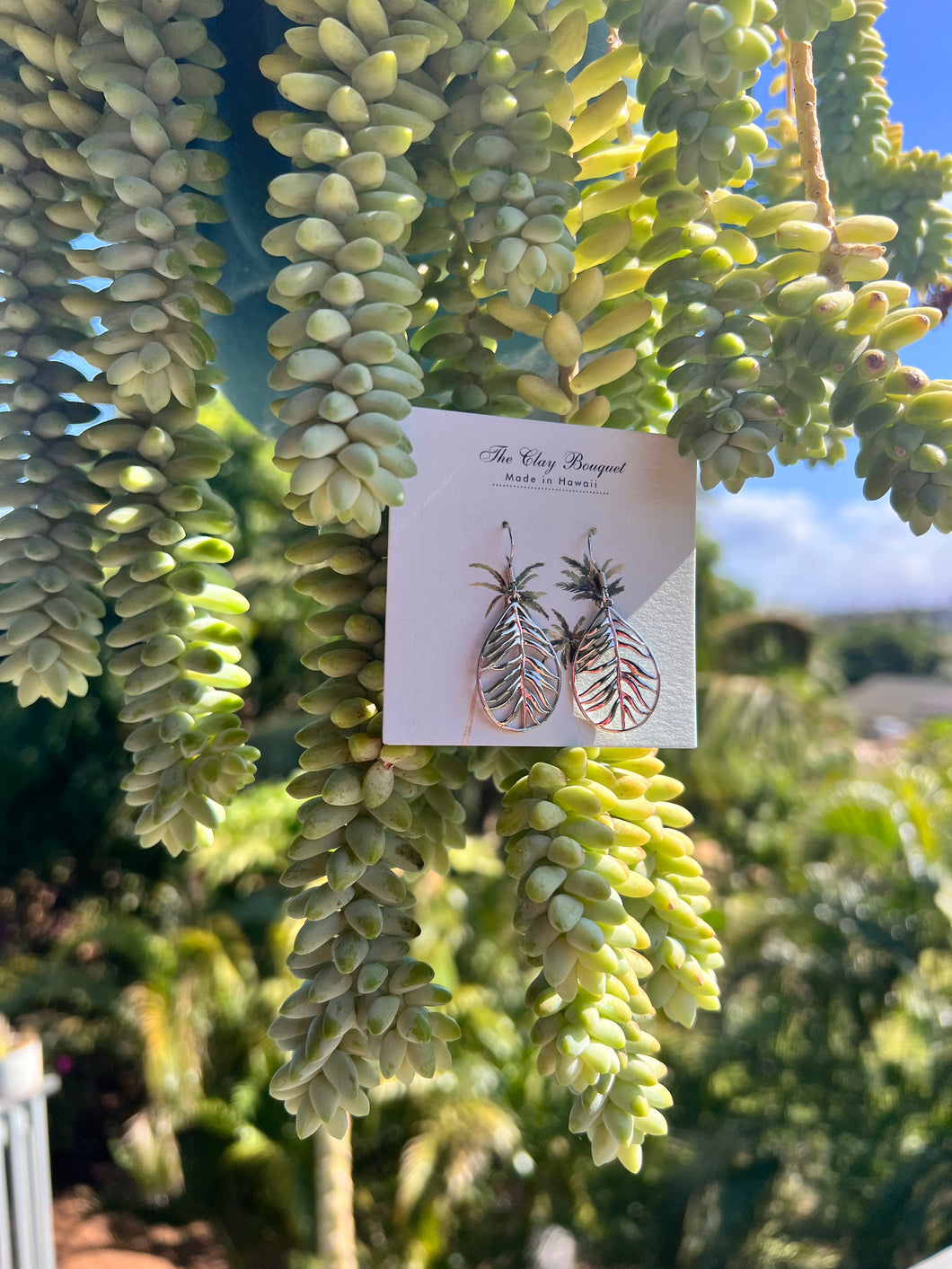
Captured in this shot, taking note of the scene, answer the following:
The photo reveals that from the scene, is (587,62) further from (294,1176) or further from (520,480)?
(294,1176)

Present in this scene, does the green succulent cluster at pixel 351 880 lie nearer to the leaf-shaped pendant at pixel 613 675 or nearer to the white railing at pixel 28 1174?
the leaf-shaped pendant at pixel 613 675

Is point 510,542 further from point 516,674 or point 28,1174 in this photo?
point 28,1174

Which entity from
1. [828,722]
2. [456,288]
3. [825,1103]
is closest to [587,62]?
[456,288]

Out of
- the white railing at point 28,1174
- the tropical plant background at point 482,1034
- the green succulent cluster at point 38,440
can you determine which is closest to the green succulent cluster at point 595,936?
the green succulent cluster at point 38,440

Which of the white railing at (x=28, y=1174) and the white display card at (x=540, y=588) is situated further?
the white railing at (x=28, y=1174)

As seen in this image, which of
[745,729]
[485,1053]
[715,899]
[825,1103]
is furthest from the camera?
[745,729]

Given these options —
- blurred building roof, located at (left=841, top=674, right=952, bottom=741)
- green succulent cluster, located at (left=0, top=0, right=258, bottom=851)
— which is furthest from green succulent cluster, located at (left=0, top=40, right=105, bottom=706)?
blurred building roof, located at (left=841, top=674, right=952, bottom=741)
